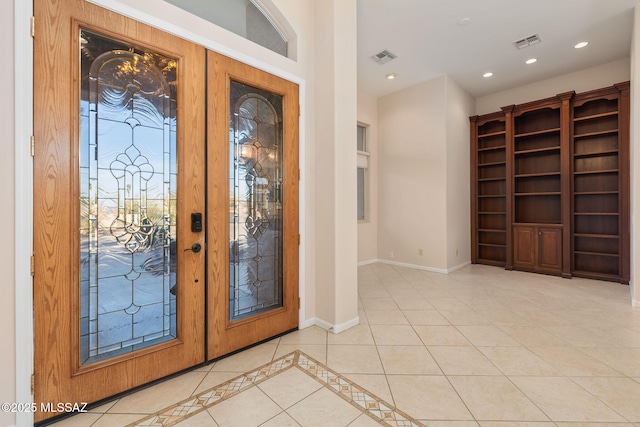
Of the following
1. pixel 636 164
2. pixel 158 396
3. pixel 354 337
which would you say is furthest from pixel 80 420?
pixel 636 164

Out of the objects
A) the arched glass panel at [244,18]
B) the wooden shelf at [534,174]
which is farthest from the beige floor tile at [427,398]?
the wooden shelf at [534,174]

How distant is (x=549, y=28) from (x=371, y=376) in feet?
16.0

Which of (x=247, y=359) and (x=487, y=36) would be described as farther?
(x=487, y=36)

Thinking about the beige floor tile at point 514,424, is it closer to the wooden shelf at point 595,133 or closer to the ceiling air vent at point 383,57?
the ceiling air vent at point 383,57

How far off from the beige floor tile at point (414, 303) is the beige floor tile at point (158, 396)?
7.80ft

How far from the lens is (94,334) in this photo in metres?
1.64

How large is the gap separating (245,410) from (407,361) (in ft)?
4.18

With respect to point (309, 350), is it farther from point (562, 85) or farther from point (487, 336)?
point (562, 85)

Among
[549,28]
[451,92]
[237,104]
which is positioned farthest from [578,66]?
[237,104]

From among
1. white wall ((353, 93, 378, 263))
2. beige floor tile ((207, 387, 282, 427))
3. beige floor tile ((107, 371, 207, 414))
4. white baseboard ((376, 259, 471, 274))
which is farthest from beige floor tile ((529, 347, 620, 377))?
white wall ((353, 93, 378, 263))

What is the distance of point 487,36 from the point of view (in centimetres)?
374

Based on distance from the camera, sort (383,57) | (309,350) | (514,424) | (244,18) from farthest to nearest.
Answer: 1. (383,57)
2. (244,18)
3. (309,350)
4. (514,424)

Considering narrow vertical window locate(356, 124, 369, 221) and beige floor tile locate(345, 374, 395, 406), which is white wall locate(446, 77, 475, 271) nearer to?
narrow vertical window locate(356, 124, 369, 221)

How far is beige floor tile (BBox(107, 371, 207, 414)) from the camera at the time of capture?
1.61 m
